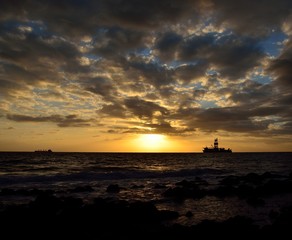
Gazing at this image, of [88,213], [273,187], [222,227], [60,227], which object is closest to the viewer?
[222,227]

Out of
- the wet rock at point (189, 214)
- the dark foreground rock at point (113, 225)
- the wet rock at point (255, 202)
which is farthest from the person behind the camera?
the wet rock at point (255, 202)

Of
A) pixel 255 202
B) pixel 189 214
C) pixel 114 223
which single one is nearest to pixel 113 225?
pixel 114 223

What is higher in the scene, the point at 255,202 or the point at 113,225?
the point at 255,202

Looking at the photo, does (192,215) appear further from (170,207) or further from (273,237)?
(273,237)

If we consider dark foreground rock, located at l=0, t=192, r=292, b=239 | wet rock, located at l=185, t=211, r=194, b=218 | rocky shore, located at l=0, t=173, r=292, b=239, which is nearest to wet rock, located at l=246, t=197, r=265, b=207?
rocky shore, located at l=0, t=173, r=292, b=239

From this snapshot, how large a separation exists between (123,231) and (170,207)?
706 centimetres

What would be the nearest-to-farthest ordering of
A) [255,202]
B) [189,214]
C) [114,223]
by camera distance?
[114,223]
[189,214]
[255,202]

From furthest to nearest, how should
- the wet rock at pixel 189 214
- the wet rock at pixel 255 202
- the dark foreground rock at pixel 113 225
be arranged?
the wet rock at pixel 255 202, the wet rock at pixel 189 214, the dark foreground rock at pixel 113 225

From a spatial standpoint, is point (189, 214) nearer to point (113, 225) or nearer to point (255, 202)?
point (113, 225)

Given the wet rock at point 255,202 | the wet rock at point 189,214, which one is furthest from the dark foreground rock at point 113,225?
the wet rock at point 255,202

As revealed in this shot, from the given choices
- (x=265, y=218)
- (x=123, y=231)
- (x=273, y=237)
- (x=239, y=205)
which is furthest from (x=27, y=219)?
(x=239, y=205)

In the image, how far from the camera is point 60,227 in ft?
→ 45.4

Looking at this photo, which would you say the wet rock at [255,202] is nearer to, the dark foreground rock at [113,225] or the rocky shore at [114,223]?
the rocky shore at [114,223]

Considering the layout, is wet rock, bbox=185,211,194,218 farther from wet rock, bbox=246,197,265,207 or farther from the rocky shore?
wet rock, bbox=246,197,265,207
